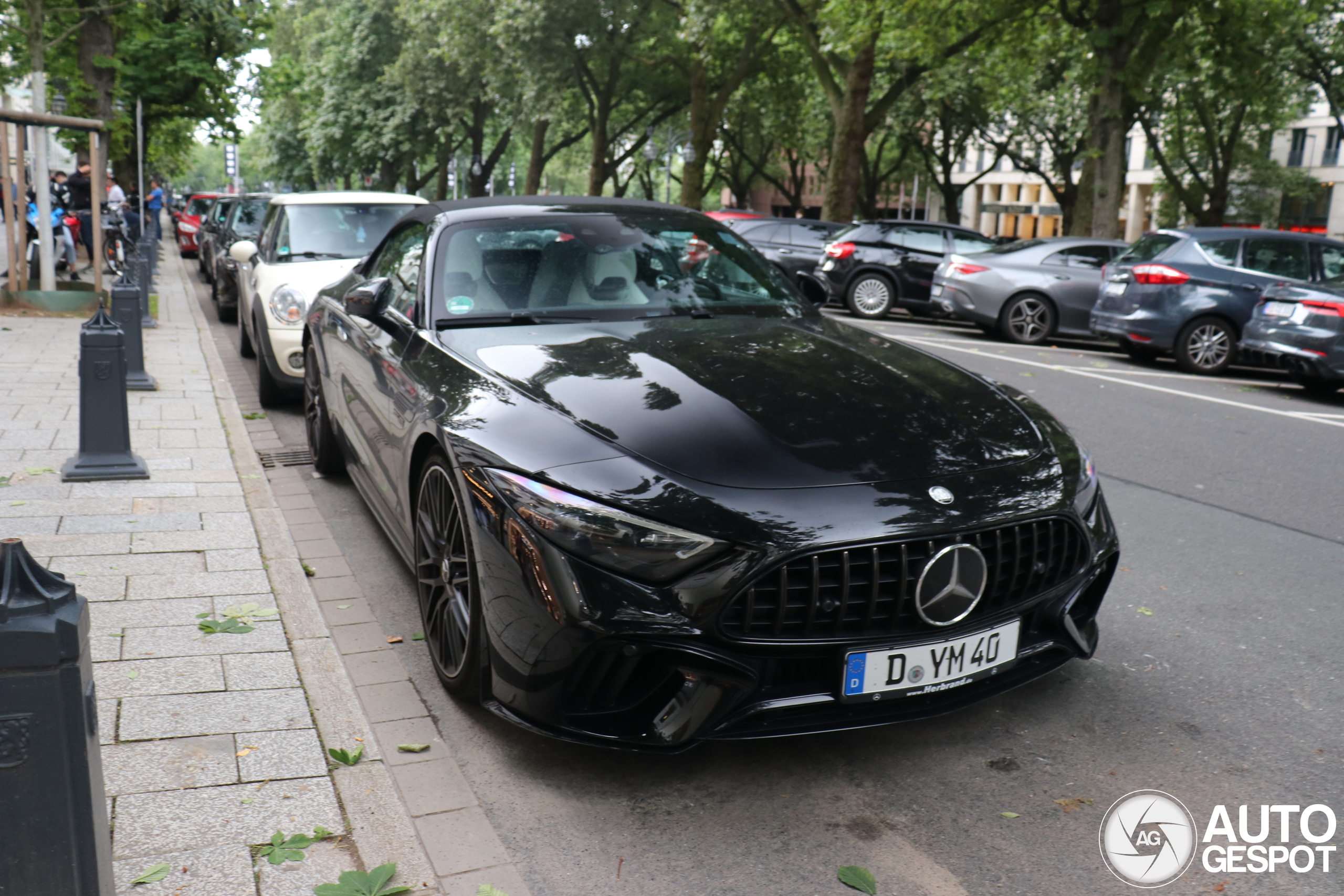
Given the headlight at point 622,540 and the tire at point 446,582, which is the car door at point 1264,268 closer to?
the tire at point 446,582

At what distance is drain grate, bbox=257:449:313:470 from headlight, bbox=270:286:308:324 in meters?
Result: 1.27

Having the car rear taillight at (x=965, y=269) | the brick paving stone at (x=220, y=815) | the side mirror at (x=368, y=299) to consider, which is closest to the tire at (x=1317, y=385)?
the car rear taillight at (x=965, y=269)

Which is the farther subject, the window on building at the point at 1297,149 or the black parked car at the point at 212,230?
the window on building at the point at 1297,149

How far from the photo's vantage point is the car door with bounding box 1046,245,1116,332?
50.2 ft

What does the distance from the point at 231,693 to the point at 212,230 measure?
1946cm

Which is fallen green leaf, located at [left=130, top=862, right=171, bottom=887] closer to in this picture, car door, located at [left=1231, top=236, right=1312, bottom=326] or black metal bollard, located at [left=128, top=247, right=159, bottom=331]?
black metal bollard, located at [left=128, top=247, right=159, bottom=331]

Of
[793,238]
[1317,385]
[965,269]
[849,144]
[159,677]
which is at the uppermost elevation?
[849,144]

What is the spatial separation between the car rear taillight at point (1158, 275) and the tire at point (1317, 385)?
162 centimetres

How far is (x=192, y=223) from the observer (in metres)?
31.0

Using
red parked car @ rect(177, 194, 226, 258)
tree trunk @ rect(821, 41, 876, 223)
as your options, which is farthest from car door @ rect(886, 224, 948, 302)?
red parked car @ rect(177, 194, 226, 258)

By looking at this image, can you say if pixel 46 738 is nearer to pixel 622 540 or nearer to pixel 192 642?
pixel 622 540

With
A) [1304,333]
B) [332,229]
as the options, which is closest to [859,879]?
[332,229]

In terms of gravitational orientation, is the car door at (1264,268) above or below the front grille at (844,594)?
above

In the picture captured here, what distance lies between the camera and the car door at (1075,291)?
15.3 meters
